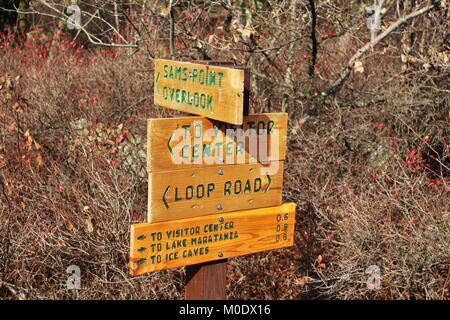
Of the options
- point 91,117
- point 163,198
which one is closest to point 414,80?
point 91,117

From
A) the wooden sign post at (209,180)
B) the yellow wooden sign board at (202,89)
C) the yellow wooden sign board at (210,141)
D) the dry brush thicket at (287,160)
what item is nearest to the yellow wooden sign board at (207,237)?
the wooden sign post at (209,180)

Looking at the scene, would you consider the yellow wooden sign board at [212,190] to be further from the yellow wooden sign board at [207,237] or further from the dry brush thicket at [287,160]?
the dry brush thicket at [287,160]

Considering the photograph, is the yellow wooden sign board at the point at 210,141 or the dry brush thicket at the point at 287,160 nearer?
the yellow wooden sign board at the point at 210,141

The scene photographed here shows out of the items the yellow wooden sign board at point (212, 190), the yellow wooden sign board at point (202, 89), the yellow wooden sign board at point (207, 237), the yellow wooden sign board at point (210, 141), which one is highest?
the yellow wooden sign board at point (202, 89)

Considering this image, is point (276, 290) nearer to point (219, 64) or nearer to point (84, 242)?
point (84, 242)

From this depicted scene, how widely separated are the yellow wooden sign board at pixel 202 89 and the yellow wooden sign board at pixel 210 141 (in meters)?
0.10

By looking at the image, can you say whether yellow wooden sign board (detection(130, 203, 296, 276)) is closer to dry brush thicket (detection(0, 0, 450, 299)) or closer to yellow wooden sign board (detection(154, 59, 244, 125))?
yellow wooden sign board (detection(154, 59, 244, 125))

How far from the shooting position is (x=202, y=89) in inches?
122

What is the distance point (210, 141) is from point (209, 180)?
0.55ft

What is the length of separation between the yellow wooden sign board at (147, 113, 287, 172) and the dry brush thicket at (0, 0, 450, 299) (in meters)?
1.32

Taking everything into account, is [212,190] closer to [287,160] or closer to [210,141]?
[210,141]

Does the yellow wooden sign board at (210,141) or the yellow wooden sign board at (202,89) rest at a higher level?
the yellow wooden sign board at (202,89)

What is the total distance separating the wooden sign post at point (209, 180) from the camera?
296cm

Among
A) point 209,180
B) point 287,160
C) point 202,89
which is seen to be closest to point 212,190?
point 209,180
